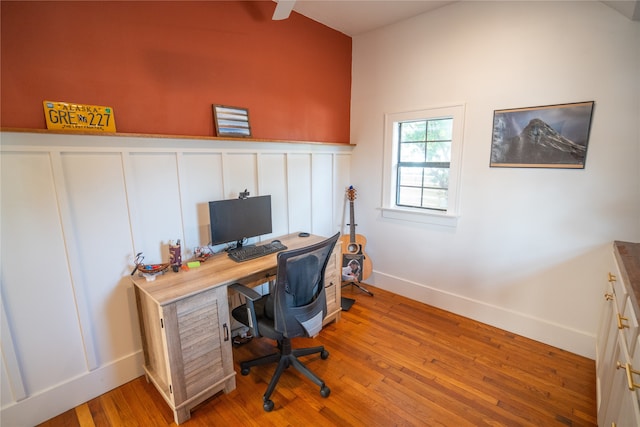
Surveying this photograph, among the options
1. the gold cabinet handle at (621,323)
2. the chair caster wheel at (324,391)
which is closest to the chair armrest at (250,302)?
the chair caster wheel at (324,391)

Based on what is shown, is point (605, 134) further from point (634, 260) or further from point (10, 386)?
point (10, 386)

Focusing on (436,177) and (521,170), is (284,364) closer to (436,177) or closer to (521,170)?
(436,177)

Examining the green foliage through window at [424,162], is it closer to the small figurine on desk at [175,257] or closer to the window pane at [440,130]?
the window pane at [440,130]

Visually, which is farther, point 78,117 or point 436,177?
point 436,177

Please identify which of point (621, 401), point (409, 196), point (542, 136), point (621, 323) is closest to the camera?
point (621, 401)

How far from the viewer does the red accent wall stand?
1.50 metres

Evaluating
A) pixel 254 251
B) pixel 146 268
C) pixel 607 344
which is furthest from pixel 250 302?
pixel 607 344

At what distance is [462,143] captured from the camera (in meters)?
2.60

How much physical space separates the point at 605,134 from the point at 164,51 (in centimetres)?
308

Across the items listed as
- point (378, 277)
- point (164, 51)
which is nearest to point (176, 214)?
point (164, 51)

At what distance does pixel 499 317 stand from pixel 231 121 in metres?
2.91

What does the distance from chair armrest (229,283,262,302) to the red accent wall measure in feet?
3.85

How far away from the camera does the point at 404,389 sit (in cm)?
192

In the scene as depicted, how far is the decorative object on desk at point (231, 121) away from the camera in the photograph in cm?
224
